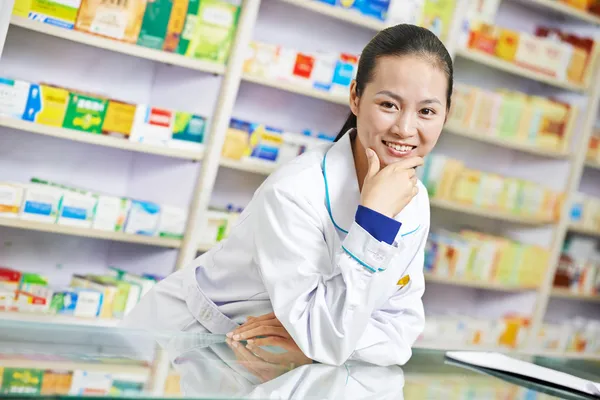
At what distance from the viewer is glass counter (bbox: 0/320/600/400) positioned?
3.15ft

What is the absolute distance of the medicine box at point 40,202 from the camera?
3.29 metres

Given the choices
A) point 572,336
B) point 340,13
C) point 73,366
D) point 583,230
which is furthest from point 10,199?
point 572,336

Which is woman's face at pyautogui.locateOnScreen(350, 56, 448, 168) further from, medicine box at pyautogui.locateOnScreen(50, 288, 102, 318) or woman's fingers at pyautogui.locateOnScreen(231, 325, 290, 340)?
medicine box at pyautogui.locateOnScreen(50, 288, 102, 318)

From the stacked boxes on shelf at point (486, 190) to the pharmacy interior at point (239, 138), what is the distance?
1cm

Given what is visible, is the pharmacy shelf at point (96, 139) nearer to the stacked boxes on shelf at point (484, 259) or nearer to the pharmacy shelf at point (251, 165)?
the pharmacy shelf at point (251, 165)

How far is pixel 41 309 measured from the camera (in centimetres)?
339

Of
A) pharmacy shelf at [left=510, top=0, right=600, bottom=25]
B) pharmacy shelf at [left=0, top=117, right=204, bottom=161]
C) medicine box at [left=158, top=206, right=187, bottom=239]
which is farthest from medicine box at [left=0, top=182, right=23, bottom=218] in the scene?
pharmacy shelf at [left=510, top=0, right=600, bottom=25]

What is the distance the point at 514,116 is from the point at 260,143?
174 centimetres

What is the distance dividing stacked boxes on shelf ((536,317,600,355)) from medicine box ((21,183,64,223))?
3.29 m

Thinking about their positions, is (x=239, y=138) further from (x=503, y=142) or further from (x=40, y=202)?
(x=503, y=142)

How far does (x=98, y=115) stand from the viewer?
3.37 meters

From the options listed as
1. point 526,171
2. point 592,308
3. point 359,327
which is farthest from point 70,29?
point 592,308

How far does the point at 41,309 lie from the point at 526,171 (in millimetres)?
3278

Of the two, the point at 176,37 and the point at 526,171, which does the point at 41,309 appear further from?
the point at 526,171
